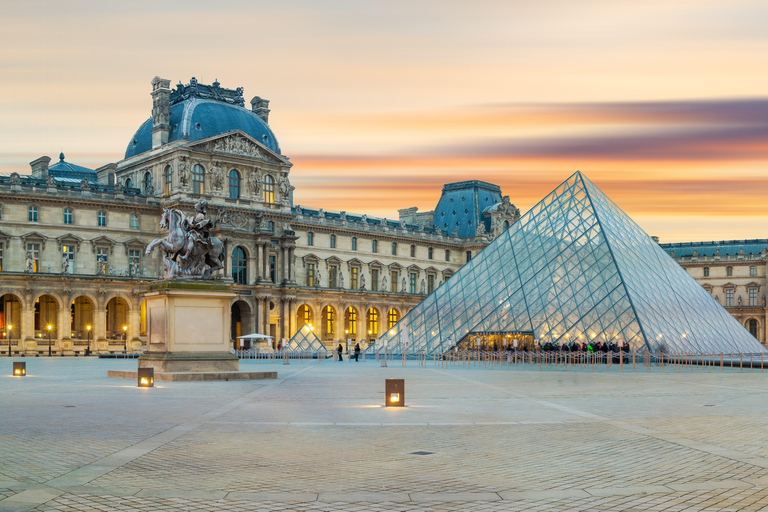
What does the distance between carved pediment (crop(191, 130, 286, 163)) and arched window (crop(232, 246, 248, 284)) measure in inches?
319

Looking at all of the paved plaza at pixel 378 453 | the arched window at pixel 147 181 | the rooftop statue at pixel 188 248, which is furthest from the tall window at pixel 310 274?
the paved plaza at pixel 378 453

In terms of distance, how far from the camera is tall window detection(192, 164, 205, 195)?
72.3 metres

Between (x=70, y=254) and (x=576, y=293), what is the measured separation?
39.1 meters

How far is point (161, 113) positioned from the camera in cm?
7375

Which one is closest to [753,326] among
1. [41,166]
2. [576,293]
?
[576,293]

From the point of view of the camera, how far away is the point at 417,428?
46.6 feet

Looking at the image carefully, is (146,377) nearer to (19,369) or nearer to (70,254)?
(19,369)

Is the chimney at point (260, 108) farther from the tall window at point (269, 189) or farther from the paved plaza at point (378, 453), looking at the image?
the paved plaza at point (378, 453)

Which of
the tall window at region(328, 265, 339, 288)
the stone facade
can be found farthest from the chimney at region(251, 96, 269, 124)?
the stone facade

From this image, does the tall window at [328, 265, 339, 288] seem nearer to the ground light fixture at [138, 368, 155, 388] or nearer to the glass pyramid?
the glass pyramid

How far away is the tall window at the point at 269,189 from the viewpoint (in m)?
77.7

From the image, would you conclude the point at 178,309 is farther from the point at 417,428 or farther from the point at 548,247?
the point at 548,247

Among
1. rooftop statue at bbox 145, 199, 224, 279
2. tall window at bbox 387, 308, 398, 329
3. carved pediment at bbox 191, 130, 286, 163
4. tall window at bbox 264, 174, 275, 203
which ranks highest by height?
carved pediment at bbox 191, 130, 286, 163

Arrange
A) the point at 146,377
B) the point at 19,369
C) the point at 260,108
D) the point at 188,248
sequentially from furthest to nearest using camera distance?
the point at 260,108
the point at 19,369
the point at 188,248
the point at 146,377
